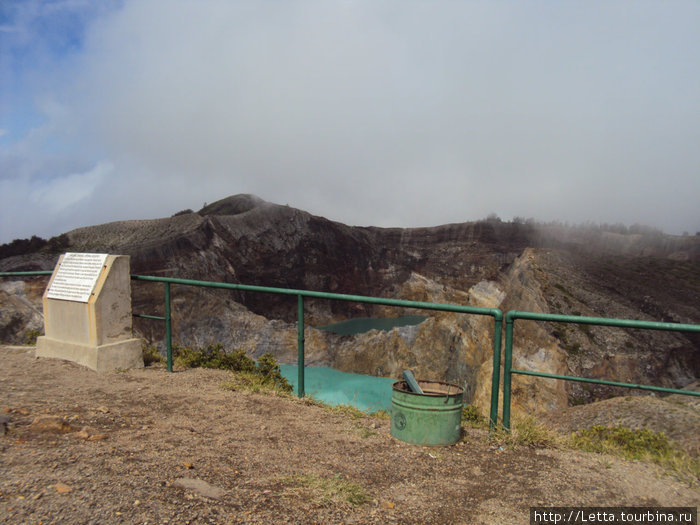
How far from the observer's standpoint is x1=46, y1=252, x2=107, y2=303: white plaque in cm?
609

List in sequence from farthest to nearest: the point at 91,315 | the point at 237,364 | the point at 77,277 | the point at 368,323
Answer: the point at 368,323, the point at 237,364, the point at 77,277, the point at 91,315

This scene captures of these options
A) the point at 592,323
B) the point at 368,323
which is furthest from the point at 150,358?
the point at 368,323

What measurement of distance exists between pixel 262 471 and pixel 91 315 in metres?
3.76

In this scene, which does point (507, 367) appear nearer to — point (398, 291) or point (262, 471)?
point (262, 471)

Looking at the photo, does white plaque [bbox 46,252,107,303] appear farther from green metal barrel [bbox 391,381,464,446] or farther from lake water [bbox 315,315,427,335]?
lake water [bbox 315,315,427,335]

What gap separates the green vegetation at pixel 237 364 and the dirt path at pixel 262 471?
1349 mm

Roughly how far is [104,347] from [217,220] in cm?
5236

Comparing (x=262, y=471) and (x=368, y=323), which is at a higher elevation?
(x=262, y=471)

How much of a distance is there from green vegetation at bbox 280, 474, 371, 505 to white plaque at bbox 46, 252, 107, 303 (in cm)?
419

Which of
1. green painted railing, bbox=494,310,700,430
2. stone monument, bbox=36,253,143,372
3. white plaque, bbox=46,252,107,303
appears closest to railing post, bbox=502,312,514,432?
green painted railing, bbox=494,310,700,430

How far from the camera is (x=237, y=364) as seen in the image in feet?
26.1

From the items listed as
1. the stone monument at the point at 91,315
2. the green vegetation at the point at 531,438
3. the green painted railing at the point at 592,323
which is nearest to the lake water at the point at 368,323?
the stone monument at the point at 91,315

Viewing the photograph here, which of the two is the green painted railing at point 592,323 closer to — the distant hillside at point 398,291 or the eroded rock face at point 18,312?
the distant hillside at point 398,291

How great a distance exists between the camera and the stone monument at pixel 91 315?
602cm
